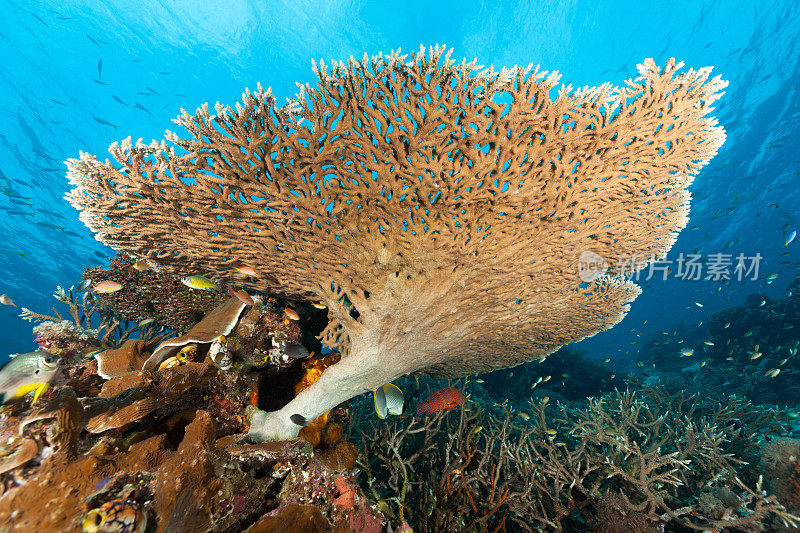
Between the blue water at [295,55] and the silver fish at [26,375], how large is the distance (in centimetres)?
2776

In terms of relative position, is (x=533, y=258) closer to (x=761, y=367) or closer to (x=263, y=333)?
(x=263, y=333)

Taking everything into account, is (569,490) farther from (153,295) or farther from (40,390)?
(153,295)

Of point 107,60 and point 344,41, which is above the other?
point 344,41

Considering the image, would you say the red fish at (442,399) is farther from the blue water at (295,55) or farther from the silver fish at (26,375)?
the blue water at (295,55)

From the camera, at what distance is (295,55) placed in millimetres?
28906

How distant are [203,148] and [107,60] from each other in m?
37.1

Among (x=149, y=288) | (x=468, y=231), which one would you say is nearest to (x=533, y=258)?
(x=468, y=231)

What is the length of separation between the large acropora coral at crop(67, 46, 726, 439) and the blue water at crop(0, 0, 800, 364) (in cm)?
2436

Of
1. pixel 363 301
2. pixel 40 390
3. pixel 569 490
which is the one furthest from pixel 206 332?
pixel 569 490

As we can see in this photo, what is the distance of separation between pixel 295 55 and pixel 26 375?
116ft

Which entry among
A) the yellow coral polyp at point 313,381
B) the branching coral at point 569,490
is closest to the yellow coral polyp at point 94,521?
the yellow coral polyp at point 313,381

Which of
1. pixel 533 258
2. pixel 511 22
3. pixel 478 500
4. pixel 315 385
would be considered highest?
pixel 511 22

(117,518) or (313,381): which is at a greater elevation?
(117,518)

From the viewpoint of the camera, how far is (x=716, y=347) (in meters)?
17.1
